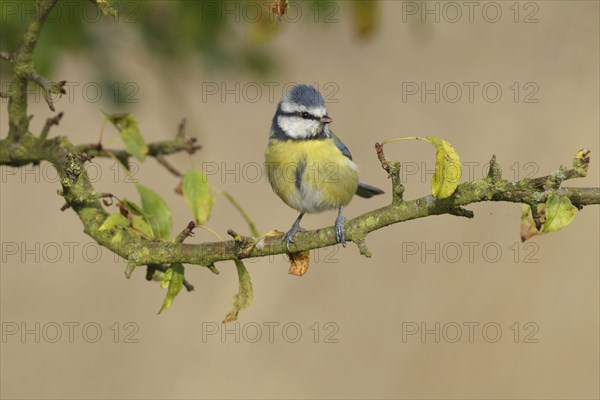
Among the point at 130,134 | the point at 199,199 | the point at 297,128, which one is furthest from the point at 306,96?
the point at 199,199

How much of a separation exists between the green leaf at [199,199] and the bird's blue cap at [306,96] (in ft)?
3.54

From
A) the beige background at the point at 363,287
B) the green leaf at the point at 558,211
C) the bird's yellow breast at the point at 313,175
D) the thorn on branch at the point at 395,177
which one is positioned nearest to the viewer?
the green leaf at the point at 558,211

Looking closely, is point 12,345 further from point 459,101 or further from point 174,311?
point 459,101

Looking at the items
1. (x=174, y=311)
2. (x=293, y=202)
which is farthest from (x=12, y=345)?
(x=293, y=202)

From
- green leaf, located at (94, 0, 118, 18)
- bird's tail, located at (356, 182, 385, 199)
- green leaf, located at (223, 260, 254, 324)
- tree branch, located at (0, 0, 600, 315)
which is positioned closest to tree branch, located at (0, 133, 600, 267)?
tree branch, located at (0, 0, 600, 315)

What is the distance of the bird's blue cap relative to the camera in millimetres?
3305

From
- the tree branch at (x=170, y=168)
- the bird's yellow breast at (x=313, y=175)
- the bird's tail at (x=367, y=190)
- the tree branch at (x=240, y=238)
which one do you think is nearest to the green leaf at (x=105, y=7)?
the tree branch at (x=170, y=168)

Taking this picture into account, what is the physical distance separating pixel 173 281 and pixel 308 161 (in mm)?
1205

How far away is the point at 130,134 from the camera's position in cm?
248

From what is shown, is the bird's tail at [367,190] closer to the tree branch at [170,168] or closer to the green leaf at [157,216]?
the tree branch at [170,168]

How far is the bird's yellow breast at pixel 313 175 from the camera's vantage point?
10.5 feet

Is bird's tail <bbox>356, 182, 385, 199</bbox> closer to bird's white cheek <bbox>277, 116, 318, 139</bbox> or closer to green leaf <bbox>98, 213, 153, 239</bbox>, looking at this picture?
bird's white cheek <bbox>277, 116, 318, 139</bbox>

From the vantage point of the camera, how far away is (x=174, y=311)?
4.75m

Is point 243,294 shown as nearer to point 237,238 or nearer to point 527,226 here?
point 237,238
